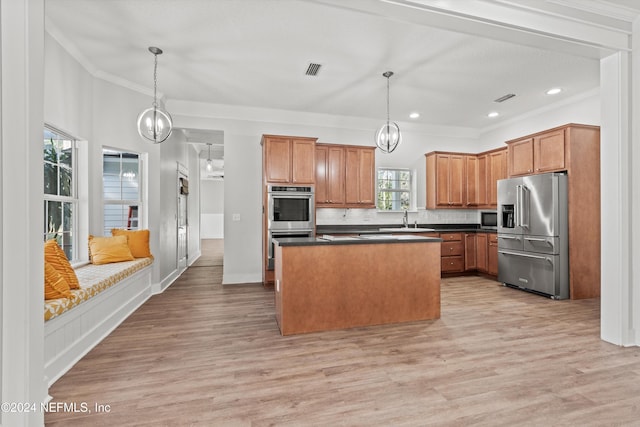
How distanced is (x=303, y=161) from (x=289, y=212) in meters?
0.87

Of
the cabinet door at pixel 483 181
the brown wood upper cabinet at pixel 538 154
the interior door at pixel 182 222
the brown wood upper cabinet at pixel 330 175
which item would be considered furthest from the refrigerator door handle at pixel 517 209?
the interior door at pixel 182 222

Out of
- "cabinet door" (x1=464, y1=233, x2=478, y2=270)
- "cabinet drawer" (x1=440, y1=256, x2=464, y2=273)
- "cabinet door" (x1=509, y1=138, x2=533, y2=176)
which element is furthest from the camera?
"cabinet door" (x1=464, y1=233, x2=478, y2=270)

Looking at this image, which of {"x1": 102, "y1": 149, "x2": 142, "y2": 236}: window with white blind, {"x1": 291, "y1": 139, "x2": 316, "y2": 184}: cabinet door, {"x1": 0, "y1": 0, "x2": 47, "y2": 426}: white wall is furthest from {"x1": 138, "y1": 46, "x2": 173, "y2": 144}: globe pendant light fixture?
{"x1": 291, "y1": 139, "x2": 316, "y2": 184}: cabinet door

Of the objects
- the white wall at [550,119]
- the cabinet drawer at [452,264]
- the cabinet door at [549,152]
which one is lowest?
the cabinet drawer at [452,264]

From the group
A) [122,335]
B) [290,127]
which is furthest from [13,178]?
[290,127]

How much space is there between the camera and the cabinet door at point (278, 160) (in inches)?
198

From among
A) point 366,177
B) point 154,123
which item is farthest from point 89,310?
point 366,177

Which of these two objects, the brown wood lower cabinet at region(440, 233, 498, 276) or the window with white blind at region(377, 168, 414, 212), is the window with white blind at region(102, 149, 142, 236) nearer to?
the window with white blind at region(377, 168, 414, 212)

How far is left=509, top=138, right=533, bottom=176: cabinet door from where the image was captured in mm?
4828

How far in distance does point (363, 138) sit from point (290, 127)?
1426 millimetres

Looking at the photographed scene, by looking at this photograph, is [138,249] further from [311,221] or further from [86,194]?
[311,221]

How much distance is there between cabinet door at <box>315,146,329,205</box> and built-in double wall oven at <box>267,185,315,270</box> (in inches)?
13.4

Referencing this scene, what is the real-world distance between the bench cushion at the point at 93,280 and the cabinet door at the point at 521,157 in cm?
565

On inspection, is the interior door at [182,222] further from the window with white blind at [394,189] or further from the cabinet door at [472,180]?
Result: the cabinet door at [472,180]
